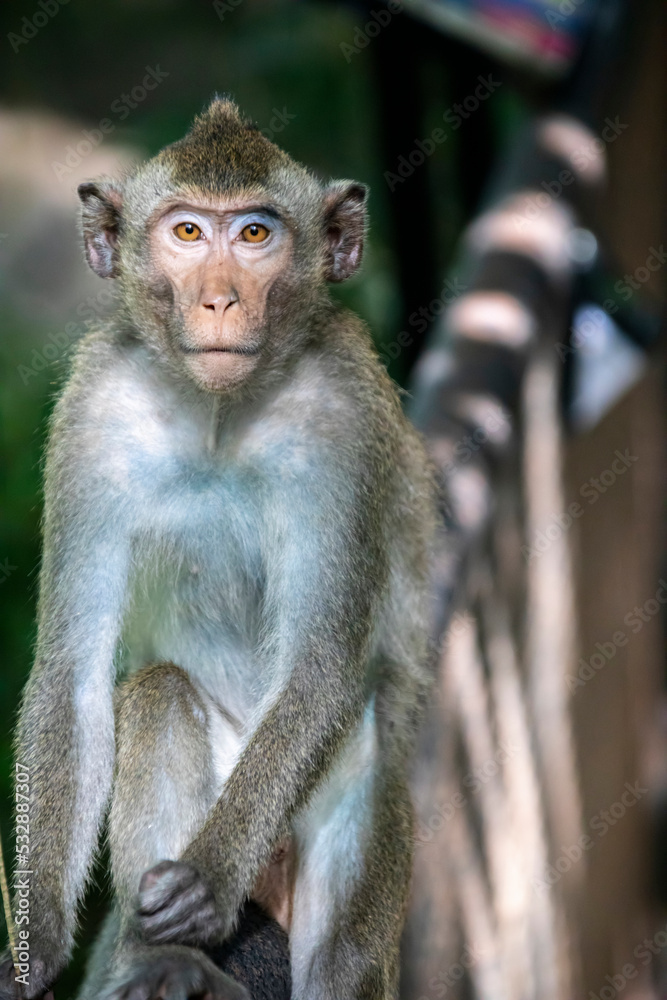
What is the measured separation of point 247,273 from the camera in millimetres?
2861

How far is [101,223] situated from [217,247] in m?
0.40

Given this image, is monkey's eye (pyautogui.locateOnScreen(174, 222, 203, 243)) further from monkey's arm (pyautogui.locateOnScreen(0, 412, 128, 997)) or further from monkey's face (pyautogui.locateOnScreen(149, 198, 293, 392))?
monkey's arm (pyautogui.locateOnScreen(0, 412, 128, 997))

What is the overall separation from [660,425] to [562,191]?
190 cm

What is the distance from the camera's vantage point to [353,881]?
3.37 meters

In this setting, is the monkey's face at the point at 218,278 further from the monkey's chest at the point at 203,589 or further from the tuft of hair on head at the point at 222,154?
the monkey's chest at the point at 203,589

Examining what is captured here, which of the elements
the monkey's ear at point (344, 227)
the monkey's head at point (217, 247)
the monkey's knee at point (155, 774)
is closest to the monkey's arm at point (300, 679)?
the monkey's knee at point (155, 774)

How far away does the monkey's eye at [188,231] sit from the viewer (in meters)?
2.90

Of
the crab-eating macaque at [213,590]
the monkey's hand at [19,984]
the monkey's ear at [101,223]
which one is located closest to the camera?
the monkey's hand at [19,984]

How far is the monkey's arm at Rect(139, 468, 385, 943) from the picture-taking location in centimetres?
297

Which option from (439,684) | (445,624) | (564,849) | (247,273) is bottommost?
(564,849)

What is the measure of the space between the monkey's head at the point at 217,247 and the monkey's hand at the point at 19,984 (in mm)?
1486

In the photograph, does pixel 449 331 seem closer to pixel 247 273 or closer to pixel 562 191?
pixel 562 191

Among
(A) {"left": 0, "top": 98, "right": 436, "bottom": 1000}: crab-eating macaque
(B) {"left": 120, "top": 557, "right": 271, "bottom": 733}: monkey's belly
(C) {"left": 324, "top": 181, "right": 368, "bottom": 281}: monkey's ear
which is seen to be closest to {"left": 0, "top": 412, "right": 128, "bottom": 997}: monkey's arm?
(A) {"left": 0, "top": 98, "right": 436, "bottom": 1000}: crab-eating macaque

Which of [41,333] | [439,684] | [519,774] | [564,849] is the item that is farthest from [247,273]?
[564,849]
